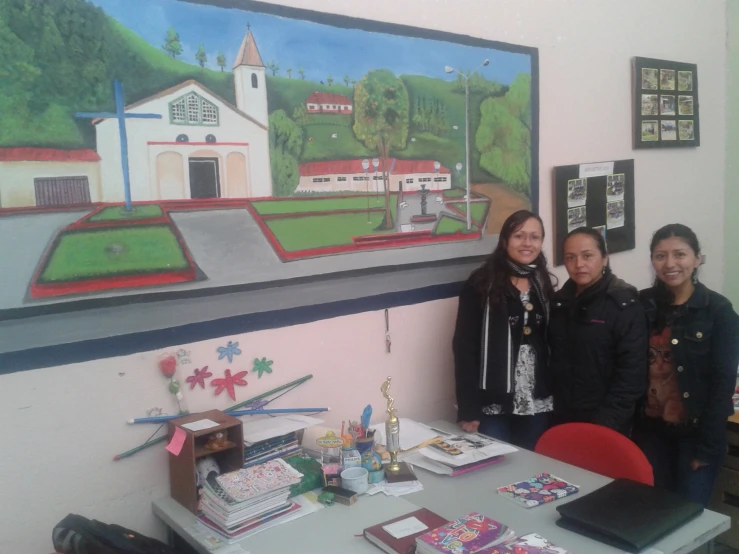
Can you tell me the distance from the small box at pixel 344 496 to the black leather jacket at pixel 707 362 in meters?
1.22

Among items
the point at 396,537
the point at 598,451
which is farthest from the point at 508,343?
the point at 396,537

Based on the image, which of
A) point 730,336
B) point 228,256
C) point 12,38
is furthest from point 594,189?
point 12,38

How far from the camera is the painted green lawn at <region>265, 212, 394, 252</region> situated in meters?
2.00

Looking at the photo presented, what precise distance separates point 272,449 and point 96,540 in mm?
518

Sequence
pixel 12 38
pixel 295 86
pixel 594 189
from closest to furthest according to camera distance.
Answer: pixel 12 38 < pixel 295 86 < pixel 594 189

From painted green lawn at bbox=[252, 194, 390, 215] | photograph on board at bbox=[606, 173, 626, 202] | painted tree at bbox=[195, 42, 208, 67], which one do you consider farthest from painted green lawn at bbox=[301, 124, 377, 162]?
photograph on board at bbox=[606, 173, 626, 202]

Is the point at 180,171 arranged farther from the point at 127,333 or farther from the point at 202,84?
the point at 127,333

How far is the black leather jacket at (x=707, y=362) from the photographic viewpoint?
2.07 meters

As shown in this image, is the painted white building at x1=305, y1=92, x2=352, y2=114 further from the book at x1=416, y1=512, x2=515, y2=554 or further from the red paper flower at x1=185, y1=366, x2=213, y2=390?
the book at x1=416, y1=512, x2=515, y2=554

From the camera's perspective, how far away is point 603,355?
2145 mm

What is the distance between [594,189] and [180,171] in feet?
6.61

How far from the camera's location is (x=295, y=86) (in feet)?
6.50

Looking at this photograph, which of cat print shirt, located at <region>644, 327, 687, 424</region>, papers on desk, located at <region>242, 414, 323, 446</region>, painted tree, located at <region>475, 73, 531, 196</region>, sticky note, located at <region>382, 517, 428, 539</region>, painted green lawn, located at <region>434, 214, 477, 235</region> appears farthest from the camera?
painted tree, located at <region>475, 73, 531, 196</region>

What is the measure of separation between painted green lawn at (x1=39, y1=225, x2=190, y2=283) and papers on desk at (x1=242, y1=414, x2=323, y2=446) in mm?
522
